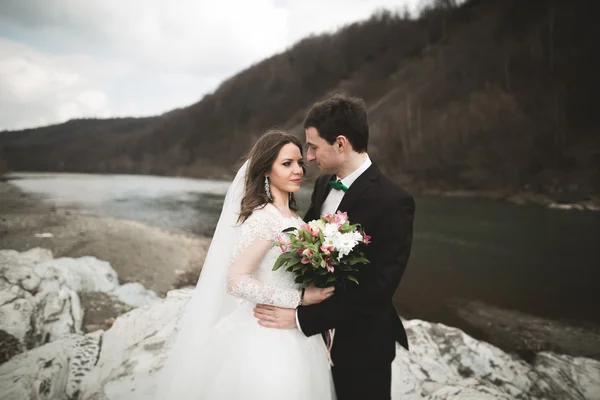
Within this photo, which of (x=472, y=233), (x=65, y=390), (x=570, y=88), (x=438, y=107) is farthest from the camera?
(x=438, y=107)

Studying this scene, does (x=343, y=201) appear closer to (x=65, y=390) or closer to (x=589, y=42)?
(x=65, y=390)

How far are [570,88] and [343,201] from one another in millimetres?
31875

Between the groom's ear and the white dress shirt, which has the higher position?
the groom's ear

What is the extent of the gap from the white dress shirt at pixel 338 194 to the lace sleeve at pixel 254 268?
53 centimetres

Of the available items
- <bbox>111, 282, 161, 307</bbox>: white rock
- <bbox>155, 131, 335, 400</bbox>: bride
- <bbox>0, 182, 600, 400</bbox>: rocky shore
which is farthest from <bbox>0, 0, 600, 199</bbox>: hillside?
<bbox>155, 131, 335, 400</bbox>: bride

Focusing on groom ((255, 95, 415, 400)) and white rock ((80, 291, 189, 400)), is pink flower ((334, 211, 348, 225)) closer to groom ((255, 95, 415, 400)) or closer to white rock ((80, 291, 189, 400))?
groom ((255, 95, 415, 400))

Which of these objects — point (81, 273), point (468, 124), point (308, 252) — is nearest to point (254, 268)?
point (308, 252)

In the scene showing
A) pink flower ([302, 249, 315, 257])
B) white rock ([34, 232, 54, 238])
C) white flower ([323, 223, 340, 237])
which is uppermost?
white flower ([323, 223, 340, 237])

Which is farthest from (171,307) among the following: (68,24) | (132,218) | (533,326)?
(533,326)

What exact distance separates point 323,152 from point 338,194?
0.35m

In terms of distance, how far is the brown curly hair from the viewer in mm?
2260

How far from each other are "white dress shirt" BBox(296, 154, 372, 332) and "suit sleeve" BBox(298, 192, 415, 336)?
376mm

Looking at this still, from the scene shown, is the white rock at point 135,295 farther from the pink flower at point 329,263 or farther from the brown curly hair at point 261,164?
the pink flower at point 329,263

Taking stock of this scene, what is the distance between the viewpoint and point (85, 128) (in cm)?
752
